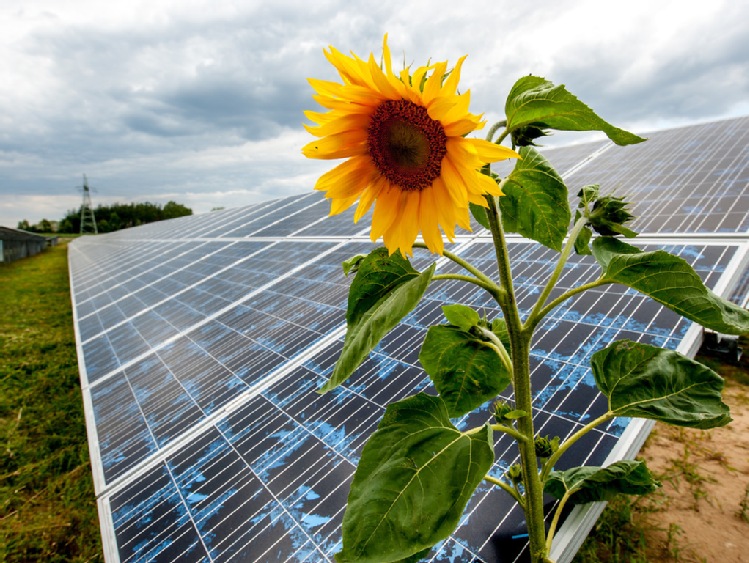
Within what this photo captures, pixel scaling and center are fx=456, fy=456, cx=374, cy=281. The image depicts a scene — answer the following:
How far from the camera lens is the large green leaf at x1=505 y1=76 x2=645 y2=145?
0.91 metres

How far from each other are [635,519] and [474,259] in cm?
237

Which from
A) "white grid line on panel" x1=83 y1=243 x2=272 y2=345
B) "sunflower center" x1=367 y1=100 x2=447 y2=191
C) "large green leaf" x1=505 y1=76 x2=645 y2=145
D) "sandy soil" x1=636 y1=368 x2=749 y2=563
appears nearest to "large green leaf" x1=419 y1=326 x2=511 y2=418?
"sunflower center" x1=367 y1=100 x2=447 y2=191

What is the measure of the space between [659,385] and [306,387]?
7.90 ft

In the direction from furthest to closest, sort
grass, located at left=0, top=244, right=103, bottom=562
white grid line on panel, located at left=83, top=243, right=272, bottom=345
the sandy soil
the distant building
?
the distant building
white grid line on panel, located at left=83, top=243, right=272, bottom=345
grass, located at left=0, top=244, right=103, bottom=562
the sandy soil

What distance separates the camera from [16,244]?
109 feet

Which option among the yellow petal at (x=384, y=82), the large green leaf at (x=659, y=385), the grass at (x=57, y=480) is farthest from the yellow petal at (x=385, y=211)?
the grass at (x=57, y=480)

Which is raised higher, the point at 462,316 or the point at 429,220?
the point at 429,220

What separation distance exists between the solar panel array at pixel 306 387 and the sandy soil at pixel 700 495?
5.66 ft

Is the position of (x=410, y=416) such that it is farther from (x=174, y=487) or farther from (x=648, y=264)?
(x=174, y=487)

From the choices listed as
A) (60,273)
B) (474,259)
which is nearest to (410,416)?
(474,259)

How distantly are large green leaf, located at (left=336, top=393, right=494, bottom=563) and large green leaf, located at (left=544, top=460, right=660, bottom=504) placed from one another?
0.73m

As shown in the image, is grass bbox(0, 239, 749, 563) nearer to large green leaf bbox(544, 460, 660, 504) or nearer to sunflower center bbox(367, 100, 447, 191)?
large green leaf bbox(544, 460, 660, 504)

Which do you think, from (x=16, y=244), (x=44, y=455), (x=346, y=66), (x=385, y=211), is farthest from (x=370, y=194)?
(x=16, y=244)

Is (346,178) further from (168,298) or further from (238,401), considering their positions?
(168,298)
